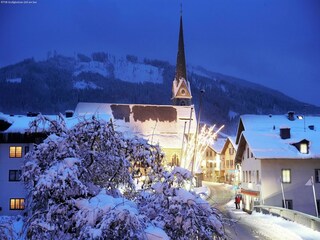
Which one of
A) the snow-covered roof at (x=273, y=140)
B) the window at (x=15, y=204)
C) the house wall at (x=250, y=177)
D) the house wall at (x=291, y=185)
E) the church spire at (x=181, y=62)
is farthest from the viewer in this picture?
the church spire at (x=181, y=62)

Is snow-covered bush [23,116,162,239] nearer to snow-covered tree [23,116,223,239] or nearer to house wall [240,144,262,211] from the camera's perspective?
snow-covered tree [23,116,223,239]

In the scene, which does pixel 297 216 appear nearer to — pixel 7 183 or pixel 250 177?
pixel 250 177

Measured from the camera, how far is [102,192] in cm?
755

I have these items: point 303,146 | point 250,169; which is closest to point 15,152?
point 250,169

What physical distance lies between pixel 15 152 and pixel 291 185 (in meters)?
25.2

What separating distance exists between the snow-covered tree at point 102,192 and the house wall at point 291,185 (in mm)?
33780

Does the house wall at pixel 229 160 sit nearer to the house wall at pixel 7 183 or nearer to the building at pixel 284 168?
the building at pixel 284 168

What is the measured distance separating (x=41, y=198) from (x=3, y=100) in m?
185

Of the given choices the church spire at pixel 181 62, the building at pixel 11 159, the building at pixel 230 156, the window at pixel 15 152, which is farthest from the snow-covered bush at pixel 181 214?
the church spire at pixel 181 62

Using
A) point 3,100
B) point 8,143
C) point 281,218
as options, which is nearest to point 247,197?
point 281,218

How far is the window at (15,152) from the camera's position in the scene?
4031 cm

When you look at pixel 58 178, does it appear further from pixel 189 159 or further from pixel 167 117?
pixel 167 117

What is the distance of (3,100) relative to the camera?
597ft

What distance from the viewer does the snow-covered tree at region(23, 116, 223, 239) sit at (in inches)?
270
